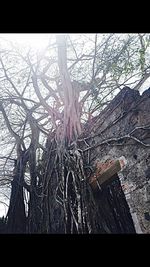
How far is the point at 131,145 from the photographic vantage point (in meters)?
4.05

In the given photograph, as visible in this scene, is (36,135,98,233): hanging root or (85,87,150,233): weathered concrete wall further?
(36,135,98,233): hanging root

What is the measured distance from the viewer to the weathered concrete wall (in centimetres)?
362

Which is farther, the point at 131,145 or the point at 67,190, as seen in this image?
the point at 67,190

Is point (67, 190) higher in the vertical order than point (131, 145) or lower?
lower

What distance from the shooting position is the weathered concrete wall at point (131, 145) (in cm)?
362

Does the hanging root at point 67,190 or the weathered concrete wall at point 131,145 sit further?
the hanging root at point 67,190

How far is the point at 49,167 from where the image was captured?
5.41m
